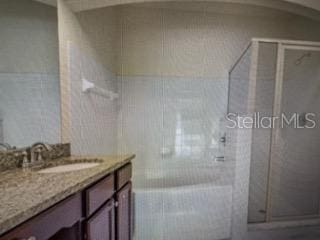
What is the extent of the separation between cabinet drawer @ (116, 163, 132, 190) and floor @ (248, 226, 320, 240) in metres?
1.44

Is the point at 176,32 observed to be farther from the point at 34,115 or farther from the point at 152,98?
the point at 34,115

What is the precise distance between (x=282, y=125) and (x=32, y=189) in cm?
225

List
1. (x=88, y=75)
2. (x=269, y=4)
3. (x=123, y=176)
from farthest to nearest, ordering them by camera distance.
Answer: (x=269, y=4), (x=88, y=75), (x=123, y=176)

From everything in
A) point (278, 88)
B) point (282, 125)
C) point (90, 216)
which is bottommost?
point (90, 216)

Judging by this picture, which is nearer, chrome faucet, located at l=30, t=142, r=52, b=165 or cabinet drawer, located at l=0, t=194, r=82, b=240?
cabinet drawer, located at l=0, t=194, r=82, b=240

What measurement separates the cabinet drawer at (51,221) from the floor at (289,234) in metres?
1.88

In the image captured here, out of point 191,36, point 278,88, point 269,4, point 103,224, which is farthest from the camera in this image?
point 191,36

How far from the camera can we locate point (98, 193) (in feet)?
3.83

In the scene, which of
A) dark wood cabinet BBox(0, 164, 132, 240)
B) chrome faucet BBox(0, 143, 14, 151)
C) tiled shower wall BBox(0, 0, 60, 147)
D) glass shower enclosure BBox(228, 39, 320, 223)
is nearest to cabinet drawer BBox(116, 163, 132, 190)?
dark wood cabinet BBox(0, 164, 132, 240)

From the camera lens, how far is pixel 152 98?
260cm

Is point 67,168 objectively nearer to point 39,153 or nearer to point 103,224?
point 39,153

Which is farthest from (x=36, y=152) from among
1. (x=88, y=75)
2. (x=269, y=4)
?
(x=269, y=4)

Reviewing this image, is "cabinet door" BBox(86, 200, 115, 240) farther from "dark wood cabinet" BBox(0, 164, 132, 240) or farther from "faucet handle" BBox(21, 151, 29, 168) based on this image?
"faucet handle" BBox(21, 151, 29, 168)

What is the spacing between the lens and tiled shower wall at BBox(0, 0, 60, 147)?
4.17 feet
